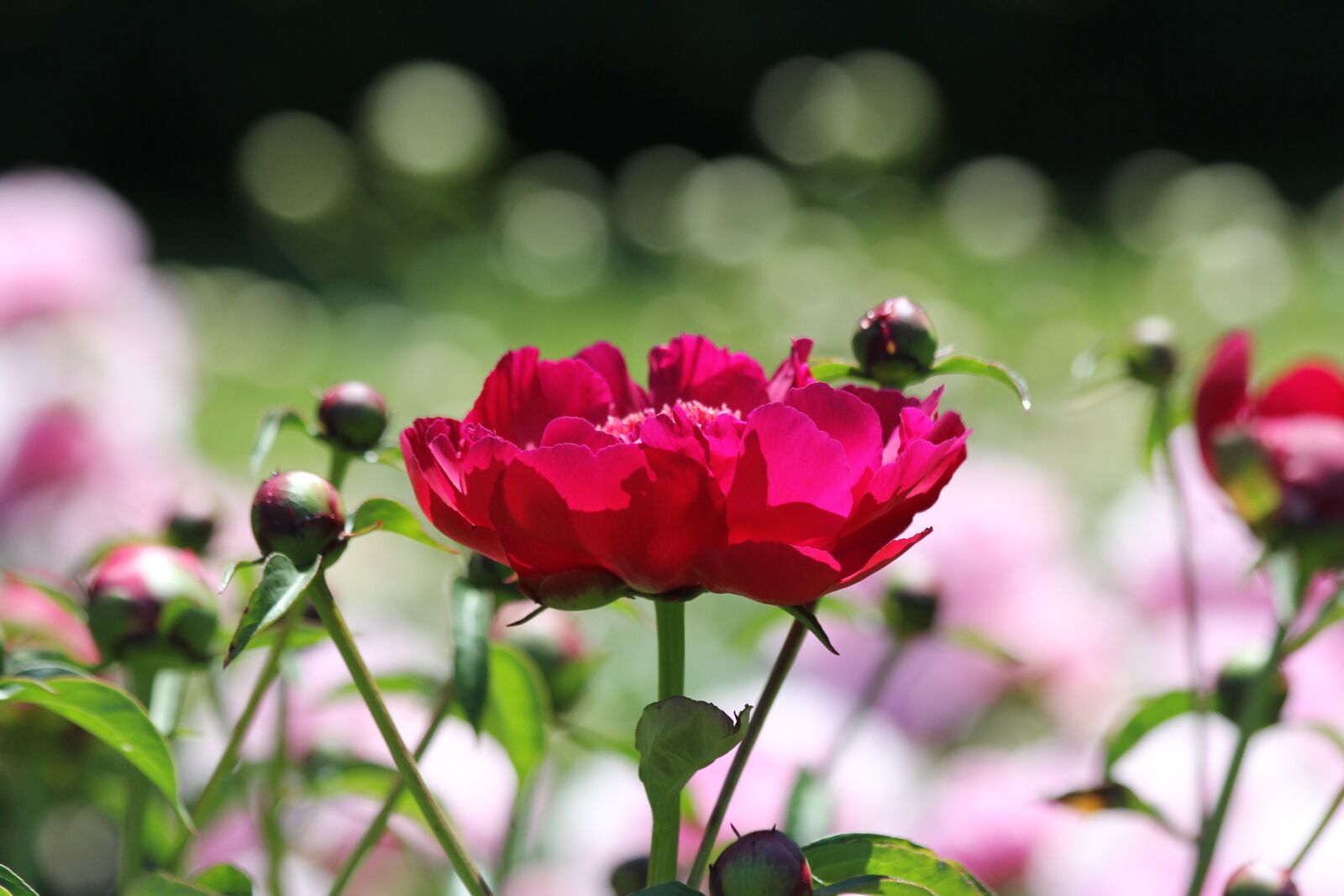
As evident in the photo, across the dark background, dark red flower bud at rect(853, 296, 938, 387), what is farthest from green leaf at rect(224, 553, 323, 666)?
the dark background

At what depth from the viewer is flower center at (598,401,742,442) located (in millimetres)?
319

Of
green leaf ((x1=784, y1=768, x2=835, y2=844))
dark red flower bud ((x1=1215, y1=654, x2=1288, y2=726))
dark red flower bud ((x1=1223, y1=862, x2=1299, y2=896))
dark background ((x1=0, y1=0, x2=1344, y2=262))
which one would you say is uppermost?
dark red flower bud ((x1=1223, y1=862, x2=1299, y2=896))

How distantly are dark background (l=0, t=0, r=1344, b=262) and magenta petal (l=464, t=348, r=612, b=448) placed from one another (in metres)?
4.58

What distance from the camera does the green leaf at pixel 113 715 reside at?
11.3 inches

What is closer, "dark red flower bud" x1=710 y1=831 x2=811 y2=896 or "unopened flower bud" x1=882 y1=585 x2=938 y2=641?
"dark red flower bud" x1=710 y1=831 x2=811 y2=896

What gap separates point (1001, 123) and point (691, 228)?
9.22 feet

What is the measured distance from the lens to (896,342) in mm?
320

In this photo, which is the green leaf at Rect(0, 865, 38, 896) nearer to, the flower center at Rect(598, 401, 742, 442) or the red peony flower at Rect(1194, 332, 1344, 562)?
the flower center at Rect(598, 401, 742, 442)

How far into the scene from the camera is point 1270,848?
485 mm

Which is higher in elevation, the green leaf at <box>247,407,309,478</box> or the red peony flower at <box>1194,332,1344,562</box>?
the green leaf at <box>247,407,309,478</box>

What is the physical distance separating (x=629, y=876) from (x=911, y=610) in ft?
0.41

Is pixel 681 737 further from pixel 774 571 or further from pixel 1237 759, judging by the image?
pixel 1237 759

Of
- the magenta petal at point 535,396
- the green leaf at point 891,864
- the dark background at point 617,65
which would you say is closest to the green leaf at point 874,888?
the green leaf at point 891,864

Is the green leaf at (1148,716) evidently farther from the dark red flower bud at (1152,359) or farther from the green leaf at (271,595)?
the green leaf at (271,595)
